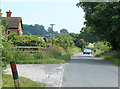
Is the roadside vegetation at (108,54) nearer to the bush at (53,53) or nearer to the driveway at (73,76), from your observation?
the bush at (53,53)

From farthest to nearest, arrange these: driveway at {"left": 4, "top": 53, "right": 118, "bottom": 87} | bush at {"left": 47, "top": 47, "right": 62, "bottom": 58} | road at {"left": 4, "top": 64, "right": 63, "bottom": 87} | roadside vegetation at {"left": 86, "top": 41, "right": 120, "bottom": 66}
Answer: bush at {"left": 47, "top": 47, "right": 62, "bottom": 58}
roadside vegetation at {"left": 86, "top": 41, "right": 120, "bottom": 66}
road at {"left": 4, "top": 64, "right": 63, "bottom": 87}
driveway at {"left": 4, "top": 53, "right": 118, "bottom": 87}

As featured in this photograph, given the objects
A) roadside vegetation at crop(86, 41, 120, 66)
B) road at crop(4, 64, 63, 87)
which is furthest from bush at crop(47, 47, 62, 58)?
road at crop(4, 64, 63, 87)

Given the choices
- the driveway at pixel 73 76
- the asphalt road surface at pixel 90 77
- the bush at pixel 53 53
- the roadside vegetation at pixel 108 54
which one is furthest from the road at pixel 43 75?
the bush at pixel 53 53

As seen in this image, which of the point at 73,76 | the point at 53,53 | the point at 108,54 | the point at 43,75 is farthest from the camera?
the point at 108,54

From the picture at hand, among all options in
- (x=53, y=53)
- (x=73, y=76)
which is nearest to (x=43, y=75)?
(x=73, y=76)

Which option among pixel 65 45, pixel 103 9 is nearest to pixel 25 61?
pixel 103 9

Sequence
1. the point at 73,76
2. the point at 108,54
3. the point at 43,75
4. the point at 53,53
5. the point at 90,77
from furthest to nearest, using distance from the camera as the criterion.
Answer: the point at 108,54 → the point at 53,53 → the point at 43,75 → the point at 73,76 → the point at 90,77

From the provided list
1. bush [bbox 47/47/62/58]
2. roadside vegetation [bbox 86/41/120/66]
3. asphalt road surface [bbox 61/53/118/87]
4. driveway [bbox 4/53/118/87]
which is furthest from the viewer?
bush [bbox 47/47/62/58]

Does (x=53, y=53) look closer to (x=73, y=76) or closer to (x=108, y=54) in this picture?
(x=108, y=54)

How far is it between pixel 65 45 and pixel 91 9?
20.4 meters

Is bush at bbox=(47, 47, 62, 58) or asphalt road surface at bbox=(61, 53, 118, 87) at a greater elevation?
bush at bbox=(47, 47, 62, 58)

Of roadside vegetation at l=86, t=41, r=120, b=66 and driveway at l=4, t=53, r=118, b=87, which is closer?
driveway at l=4, t=53, r=118, b=87

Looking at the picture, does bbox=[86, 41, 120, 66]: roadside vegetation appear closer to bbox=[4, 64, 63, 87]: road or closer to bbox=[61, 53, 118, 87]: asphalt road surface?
bbox=[61, 53, 118, 87]: asphalt road surface

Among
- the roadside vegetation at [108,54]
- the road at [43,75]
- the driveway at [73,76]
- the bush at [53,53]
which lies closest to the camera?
the driveway at [73,76]
